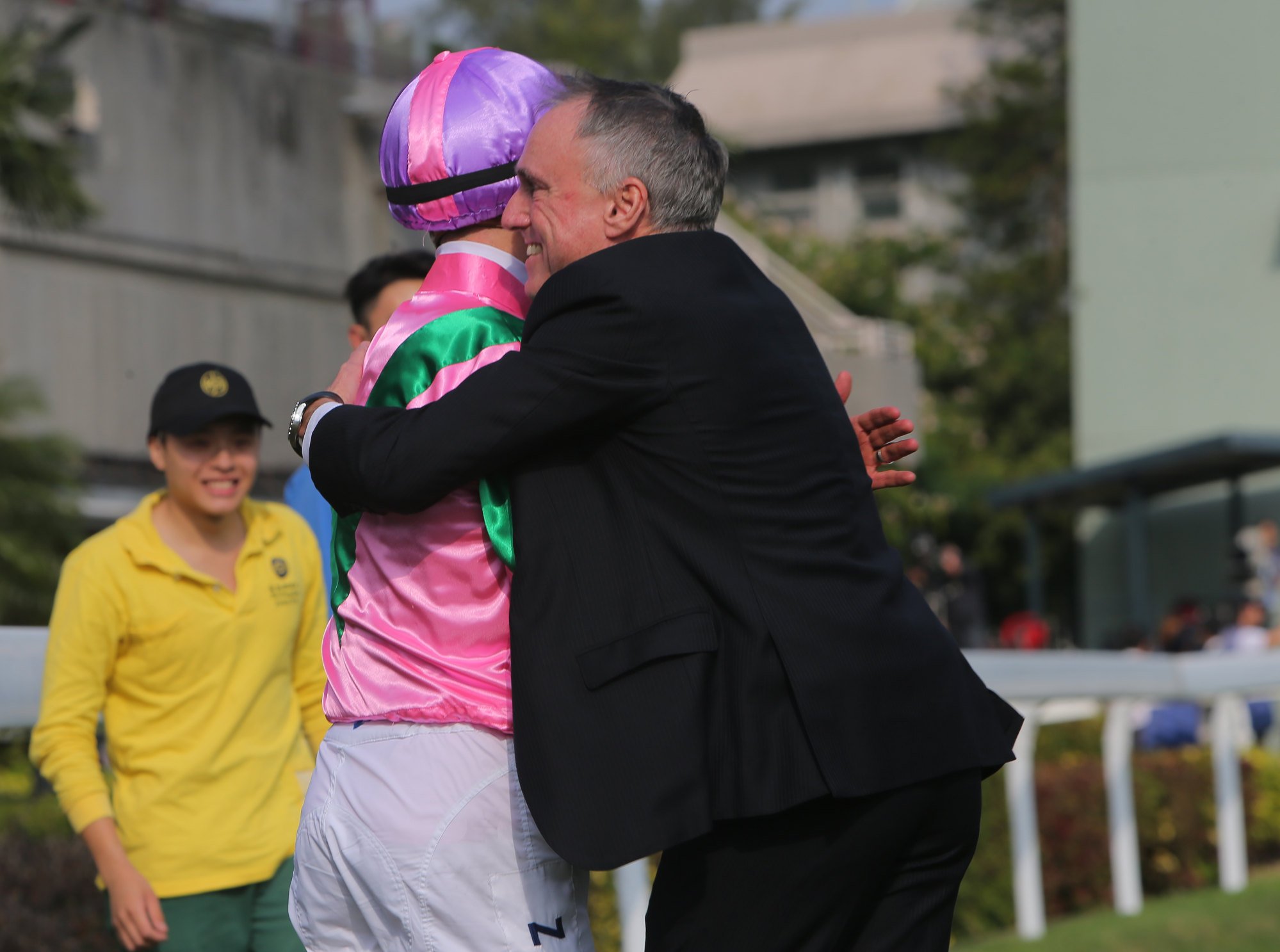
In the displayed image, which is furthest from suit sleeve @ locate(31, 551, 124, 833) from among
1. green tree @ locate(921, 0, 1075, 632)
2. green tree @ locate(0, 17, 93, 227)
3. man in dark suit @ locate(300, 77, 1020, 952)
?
green tree @ locate(921, 0, 1075, 632)

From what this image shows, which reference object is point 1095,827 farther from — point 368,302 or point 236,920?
point 236,920

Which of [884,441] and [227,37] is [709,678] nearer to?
[884,441]

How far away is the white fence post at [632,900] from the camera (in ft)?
15.5

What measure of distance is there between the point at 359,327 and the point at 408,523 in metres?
2.17

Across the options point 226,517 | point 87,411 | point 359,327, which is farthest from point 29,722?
point 87,411

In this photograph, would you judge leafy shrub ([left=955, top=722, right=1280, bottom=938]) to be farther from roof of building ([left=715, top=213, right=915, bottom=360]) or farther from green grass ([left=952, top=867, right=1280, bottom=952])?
roof of building ([left=715, top=213, right=915, bottom=360])

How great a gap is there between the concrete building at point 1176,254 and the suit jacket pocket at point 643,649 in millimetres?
20699

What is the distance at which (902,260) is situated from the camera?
33250 mm

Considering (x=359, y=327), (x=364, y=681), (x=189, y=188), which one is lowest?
(x=364, y=681)

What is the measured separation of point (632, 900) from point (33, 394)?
852 centimetres

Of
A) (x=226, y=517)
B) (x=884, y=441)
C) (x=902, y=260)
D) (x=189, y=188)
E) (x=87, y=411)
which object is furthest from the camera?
(x=902, y=260)

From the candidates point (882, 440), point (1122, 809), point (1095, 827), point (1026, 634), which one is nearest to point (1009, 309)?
point (1026, 634)

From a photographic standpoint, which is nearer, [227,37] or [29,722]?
[29,722]

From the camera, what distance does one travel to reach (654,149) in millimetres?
2332
